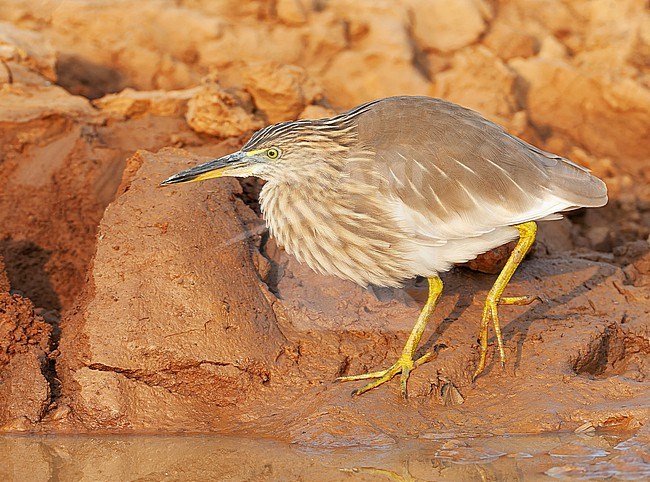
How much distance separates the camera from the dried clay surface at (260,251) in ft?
15.6

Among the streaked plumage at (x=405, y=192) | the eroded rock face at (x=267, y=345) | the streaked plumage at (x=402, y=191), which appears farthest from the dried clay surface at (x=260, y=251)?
the streaked plumage at (x=405, y=192)

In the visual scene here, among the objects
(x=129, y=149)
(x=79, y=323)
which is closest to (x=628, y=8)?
(x=129, y=149)

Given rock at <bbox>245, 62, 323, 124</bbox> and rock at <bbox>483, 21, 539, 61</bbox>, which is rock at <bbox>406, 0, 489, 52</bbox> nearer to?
rock at <bbox>483, 21, 539, 61</bbox>

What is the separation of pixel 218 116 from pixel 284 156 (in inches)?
65.8

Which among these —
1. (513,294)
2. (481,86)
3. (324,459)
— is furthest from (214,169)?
(481,86)

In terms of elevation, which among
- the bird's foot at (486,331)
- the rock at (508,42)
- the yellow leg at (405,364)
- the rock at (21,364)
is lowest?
the rock at (21,364)

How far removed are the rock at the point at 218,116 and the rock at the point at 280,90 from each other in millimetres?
359

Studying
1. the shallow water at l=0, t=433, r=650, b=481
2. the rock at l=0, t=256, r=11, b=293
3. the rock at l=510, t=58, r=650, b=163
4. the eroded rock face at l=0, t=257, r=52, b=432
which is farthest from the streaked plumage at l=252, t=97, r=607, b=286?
the rock at l=510, t=58, r=650, b=163

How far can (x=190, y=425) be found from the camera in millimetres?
4734

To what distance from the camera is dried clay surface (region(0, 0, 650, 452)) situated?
4754mm

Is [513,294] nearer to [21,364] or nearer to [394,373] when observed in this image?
[394,373]

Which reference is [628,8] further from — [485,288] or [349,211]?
[349,211]

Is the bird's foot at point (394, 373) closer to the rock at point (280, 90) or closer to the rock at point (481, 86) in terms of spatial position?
the rock at point (280, 90)

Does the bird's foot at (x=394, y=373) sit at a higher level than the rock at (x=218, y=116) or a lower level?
lower
